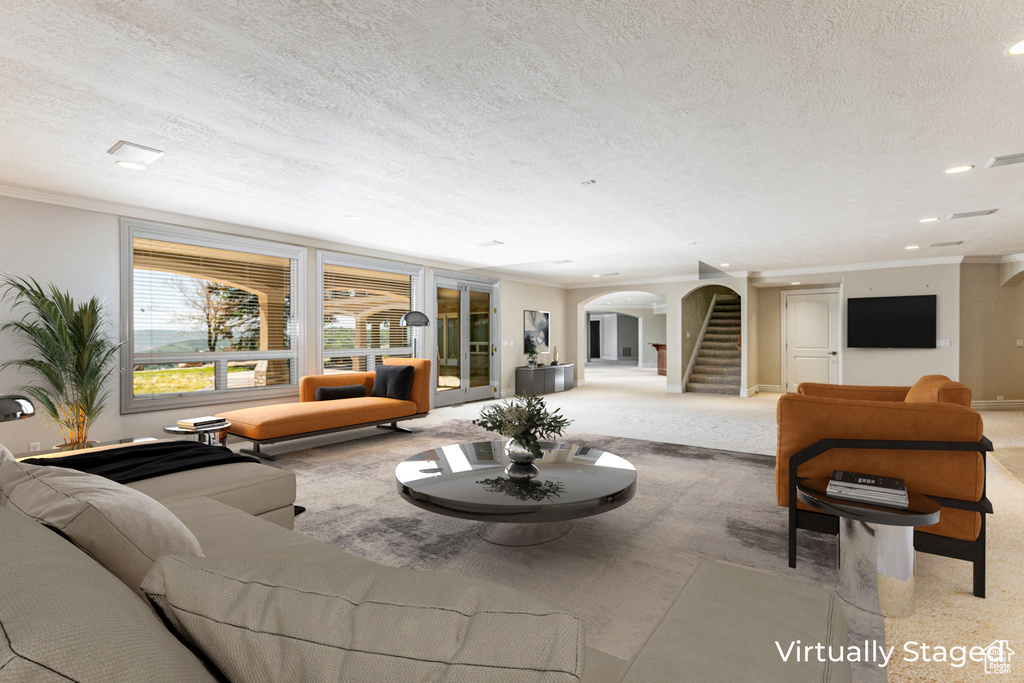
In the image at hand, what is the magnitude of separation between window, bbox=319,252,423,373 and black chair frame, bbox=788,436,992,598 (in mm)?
5791

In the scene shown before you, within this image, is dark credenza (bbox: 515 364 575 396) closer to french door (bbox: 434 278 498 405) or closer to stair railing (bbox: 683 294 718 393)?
french door (bbox: 434 278 498 405)

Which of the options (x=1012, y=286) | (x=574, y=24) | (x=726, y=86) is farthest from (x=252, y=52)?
(x=1012, y=286)

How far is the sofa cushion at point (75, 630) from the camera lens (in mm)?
492

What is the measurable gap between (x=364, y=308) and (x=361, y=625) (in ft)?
23.3

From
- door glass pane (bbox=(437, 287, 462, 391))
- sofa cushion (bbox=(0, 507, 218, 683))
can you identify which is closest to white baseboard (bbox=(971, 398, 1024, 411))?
door glass pane (bbox=(437, 287, 462, 391))

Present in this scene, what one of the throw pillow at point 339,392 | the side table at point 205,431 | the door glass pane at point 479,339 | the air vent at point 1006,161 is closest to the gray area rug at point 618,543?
the side table at point 205,431

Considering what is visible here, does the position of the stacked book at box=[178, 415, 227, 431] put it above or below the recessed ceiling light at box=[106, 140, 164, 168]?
below

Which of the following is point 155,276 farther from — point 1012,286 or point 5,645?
point 1012,286

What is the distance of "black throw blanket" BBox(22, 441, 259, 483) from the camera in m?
2.47

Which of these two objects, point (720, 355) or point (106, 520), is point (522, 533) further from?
point (720, 355)

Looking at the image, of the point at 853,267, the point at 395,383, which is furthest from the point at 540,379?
the point at 853,267

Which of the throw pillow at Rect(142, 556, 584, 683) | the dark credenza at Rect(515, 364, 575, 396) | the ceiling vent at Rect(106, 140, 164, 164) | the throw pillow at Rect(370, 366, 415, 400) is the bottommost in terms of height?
the dark credenza at Rect(515, 364, 575, 396)

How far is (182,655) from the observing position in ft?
1.97

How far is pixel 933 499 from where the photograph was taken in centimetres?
230
